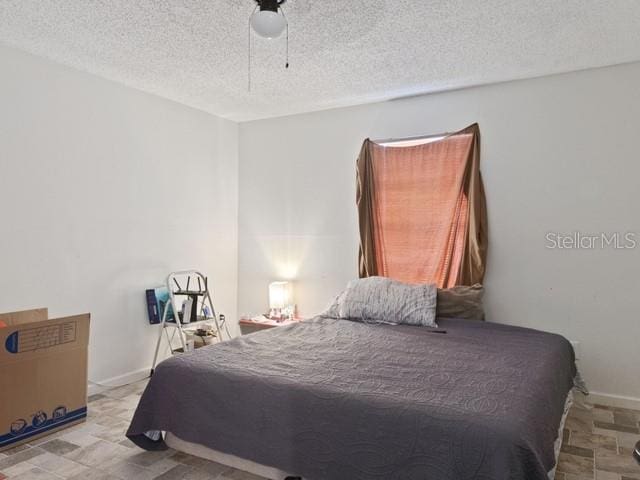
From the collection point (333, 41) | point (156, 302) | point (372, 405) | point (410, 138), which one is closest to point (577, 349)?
point (410, 138)

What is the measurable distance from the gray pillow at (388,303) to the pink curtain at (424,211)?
344 mm

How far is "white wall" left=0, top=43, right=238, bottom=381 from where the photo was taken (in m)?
2.93

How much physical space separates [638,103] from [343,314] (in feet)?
8.29

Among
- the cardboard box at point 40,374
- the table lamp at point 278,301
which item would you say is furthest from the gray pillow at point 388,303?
the cardboard box at point 40,374

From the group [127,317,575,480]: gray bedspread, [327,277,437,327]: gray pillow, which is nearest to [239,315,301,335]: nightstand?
[327,277,437,327]: gray pillow

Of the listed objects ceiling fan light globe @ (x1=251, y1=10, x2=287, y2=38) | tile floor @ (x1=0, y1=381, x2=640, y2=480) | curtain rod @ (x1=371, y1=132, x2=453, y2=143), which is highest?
ceiling fan light globe @ (x1=251, y1=10, x2=287, y2=38)

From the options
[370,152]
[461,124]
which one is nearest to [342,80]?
[370,152]

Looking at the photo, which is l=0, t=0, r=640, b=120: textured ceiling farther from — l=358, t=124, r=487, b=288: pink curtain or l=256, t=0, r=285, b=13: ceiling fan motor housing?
l=358, t=124, r=487, b=288: pink curtain

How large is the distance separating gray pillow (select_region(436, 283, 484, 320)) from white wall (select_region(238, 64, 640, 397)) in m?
0.22

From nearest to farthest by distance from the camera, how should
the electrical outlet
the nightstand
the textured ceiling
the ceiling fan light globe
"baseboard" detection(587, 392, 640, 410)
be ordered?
the ceiling fan light globe, the textured ceiling, "baseboard" detection(587, 392, 640, 410), the electrical outlet, the nightstand

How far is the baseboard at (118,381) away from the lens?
132 inches

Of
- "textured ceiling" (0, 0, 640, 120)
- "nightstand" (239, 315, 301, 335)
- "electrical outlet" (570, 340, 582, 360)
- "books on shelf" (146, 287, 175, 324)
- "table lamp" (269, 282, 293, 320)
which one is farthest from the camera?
"table lamp" (269, 282, 293, 320)

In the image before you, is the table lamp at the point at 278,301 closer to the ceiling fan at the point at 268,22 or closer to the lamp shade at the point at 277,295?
the lamp shade at the point at 277,295

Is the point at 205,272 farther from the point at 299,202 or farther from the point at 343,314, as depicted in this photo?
the point at 343,314
